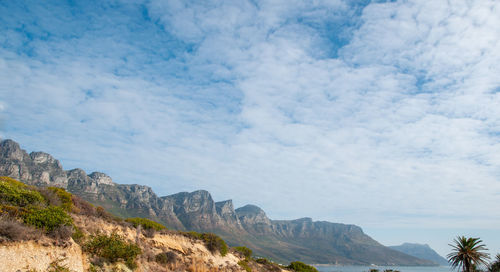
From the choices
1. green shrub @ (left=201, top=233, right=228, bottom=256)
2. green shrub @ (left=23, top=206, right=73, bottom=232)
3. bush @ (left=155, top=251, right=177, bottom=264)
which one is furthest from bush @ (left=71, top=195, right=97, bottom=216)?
green shrub @ (left=201, top=233, right=228, bottom=256)

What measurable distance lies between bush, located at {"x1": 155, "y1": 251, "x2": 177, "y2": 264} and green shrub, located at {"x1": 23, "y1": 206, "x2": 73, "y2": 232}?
10.5 m

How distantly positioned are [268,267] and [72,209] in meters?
29.2

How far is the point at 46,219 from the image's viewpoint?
1545 centimetres

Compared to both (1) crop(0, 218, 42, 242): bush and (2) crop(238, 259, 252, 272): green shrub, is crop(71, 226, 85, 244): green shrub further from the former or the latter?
(2) crop(238, 259, 252, 272): green shrub

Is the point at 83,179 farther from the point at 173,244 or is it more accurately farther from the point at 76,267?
the point at 76,267

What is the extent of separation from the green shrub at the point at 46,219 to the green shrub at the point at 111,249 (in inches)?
91.6

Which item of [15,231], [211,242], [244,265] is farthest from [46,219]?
[244,265]

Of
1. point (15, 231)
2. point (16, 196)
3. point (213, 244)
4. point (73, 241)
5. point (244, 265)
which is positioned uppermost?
point (16, 196)

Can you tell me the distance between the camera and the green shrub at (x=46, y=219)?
14930mm

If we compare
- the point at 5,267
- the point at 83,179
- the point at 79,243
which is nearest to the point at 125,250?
the point at 79,243

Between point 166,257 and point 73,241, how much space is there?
1099 centimetres

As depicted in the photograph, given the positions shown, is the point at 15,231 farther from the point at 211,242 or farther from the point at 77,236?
the point at 211,242

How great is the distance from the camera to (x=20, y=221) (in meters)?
14.6

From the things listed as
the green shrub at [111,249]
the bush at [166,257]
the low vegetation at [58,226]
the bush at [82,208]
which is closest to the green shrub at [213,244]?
the bush at [166,257]
